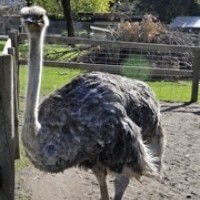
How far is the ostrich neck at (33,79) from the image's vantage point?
3.44 m

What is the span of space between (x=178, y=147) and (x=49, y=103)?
2.71 meters

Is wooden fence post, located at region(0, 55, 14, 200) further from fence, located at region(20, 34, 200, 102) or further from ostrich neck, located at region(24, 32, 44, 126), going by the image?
fence, located at region(20, 34, 200, 102)

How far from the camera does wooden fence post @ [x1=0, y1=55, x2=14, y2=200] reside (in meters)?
3.20

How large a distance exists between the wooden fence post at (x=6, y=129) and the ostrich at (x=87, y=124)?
0.23m

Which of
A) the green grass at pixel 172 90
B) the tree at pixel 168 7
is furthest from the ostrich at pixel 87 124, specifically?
the tree at pixel 168 7

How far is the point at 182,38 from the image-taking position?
51.8ft

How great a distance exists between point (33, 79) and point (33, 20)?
333mm

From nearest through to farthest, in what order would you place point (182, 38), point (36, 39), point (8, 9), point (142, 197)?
point (36, 39)
point (142, 197)
point (182, 38)
point (8, 9)

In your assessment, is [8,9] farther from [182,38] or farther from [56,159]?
[56,159]

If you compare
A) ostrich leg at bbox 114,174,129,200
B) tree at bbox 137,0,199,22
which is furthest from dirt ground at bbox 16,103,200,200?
tree at bbox 137,0,199,22

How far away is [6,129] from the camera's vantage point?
3.23 m

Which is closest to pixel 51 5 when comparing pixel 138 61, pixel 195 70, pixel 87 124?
pixel 138 61

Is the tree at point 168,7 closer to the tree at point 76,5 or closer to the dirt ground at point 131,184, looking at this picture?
the tree at point 76,5

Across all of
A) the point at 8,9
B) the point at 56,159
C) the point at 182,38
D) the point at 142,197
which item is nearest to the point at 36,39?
the point at 56,159
